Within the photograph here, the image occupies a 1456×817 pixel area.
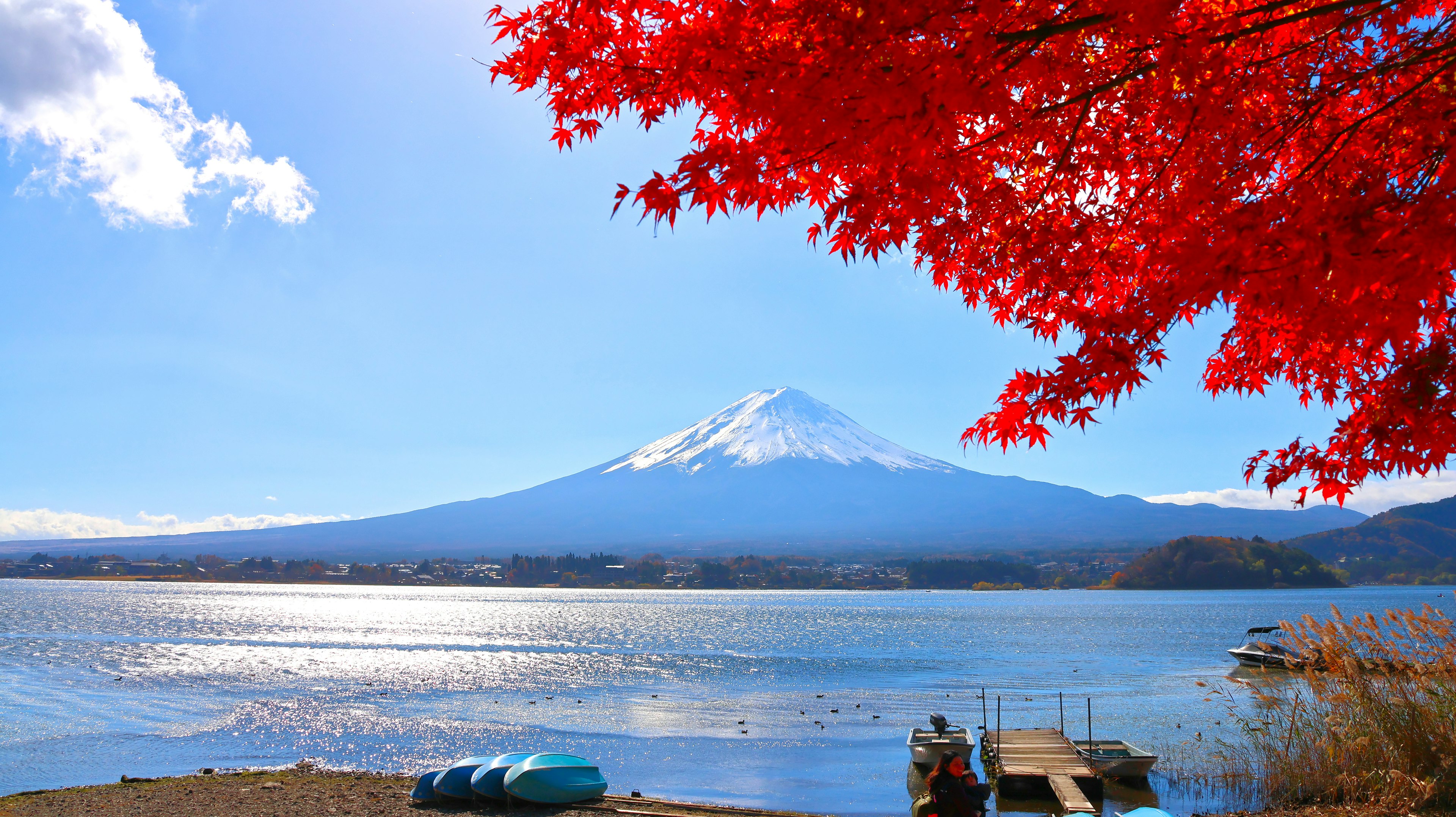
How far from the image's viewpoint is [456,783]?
43.6ft

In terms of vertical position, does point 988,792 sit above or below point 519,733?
above

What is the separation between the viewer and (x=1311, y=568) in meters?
144

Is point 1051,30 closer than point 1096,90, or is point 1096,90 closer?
point 1051,30

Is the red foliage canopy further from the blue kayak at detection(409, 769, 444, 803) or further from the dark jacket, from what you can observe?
the blue kayak at detection(409, 769, 444, 803)

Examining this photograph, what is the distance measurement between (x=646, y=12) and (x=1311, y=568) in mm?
174388

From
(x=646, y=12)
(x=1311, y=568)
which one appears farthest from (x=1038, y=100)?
(x=1311, y=568)

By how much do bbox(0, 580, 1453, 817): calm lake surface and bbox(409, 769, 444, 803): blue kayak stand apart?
4.91 metres

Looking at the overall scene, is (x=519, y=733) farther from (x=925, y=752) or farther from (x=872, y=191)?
(x=872, y=191)

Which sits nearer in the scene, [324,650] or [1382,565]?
[324,650]

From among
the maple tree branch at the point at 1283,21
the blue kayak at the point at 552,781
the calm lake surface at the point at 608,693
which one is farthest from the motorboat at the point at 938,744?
the maple tree branch at the point at 1283,21

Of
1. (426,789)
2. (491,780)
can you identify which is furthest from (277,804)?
(491,780)

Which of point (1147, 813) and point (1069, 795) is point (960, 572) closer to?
point (1069, 795)

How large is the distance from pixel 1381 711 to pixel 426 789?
1292 centimetres

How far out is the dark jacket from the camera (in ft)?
29.3
